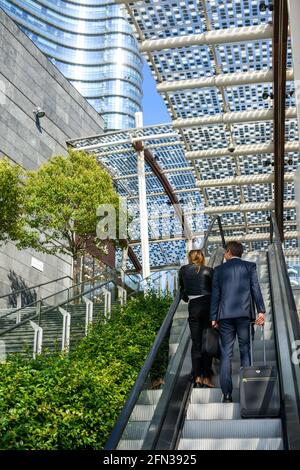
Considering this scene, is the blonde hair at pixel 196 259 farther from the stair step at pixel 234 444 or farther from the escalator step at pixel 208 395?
the stair step at pixel 234 444

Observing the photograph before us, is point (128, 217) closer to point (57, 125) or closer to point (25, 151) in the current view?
point (25, 151)

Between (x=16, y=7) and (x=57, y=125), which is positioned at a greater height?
(x=16, y=7)

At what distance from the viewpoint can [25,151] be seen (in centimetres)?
2842

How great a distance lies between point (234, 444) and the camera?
5406mm

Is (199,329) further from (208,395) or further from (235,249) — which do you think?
(235,249)

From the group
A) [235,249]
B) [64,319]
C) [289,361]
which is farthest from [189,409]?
[64,319]

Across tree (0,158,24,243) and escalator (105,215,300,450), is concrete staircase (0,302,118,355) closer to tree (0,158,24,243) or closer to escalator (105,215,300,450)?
escalator (105,215,300,450)

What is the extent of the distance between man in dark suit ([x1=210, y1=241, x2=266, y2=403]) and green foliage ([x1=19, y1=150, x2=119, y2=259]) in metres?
16.5

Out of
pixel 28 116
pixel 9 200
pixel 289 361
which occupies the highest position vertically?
pixel 28 116

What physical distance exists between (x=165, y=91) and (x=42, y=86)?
14.0m

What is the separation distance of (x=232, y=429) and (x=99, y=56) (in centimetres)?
13422

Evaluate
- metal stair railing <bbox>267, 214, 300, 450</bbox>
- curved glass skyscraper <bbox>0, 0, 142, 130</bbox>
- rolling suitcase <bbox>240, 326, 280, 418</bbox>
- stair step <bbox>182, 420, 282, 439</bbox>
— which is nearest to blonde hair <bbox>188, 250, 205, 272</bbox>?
metal stair railing <bbox>267, 214, 300, 450</bbox>

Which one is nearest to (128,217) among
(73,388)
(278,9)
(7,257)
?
(7,257)

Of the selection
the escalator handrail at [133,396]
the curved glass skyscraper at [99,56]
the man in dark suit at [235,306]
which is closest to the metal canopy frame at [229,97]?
the man in dark suit at [235,306]
